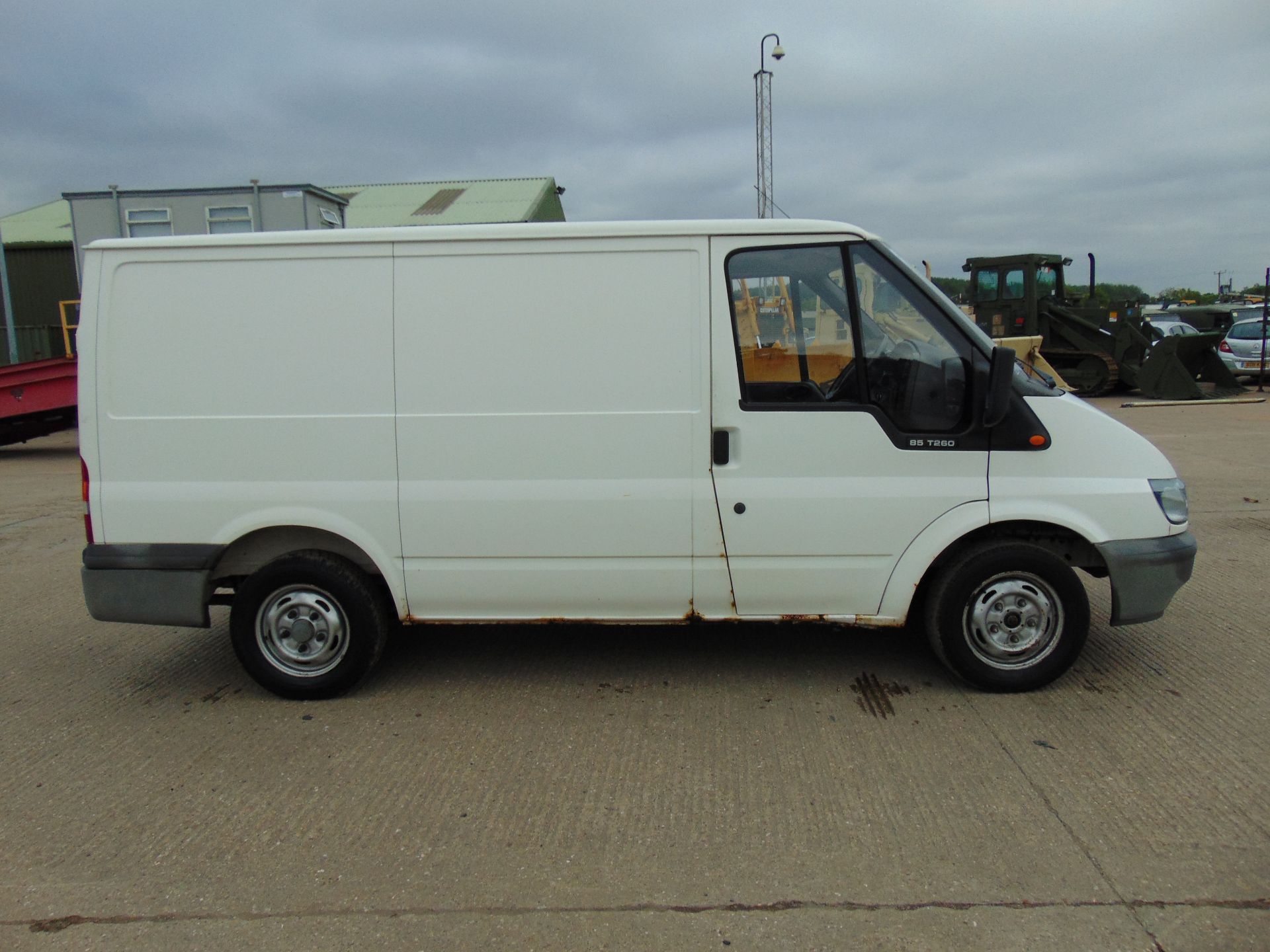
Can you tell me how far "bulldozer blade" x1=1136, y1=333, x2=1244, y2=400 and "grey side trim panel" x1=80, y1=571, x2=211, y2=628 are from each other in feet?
62.1

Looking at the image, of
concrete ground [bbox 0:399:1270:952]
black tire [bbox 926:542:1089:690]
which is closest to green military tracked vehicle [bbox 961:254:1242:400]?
concrete ground [bbox 0:399:1270:952]

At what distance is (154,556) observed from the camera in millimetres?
4230

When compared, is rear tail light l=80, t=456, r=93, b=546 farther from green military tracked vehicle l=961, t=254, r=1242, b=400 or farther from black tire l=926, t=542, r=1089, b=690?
green military tracked vehicle l=961, t=254, r=1242, b=400

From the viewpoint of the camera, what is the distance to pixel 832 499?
4070 millimetres

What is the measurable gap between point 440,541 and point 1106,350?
1913cm

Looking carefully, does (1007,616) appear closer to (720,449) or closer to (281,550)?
(720,449)

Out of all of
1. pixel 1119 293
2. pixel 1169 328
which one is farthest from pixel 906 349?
pixel 1119 293

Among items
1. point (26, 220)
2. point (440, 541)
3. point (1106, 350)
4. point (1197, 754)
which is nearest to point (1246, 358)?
point (1106, 350)

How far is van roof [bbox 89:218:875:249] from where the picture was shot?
4016 millimetres

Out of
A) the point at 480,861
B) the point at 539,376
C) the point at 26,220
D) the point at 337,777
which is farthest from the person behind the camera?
the point at 26,220

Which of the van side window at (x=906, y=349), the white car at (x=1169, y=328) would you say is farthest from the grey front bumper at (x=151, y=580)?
the white car at (x=1169, y=328)

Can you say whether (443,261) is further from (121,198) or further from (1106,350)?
(1106,350)

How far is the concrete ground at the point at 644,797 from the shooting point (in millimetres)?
2768

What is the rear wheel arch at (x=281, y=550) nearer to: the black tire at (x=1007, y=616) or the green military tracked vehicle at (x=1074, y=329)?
the black tire at (x=1007, y=616)
